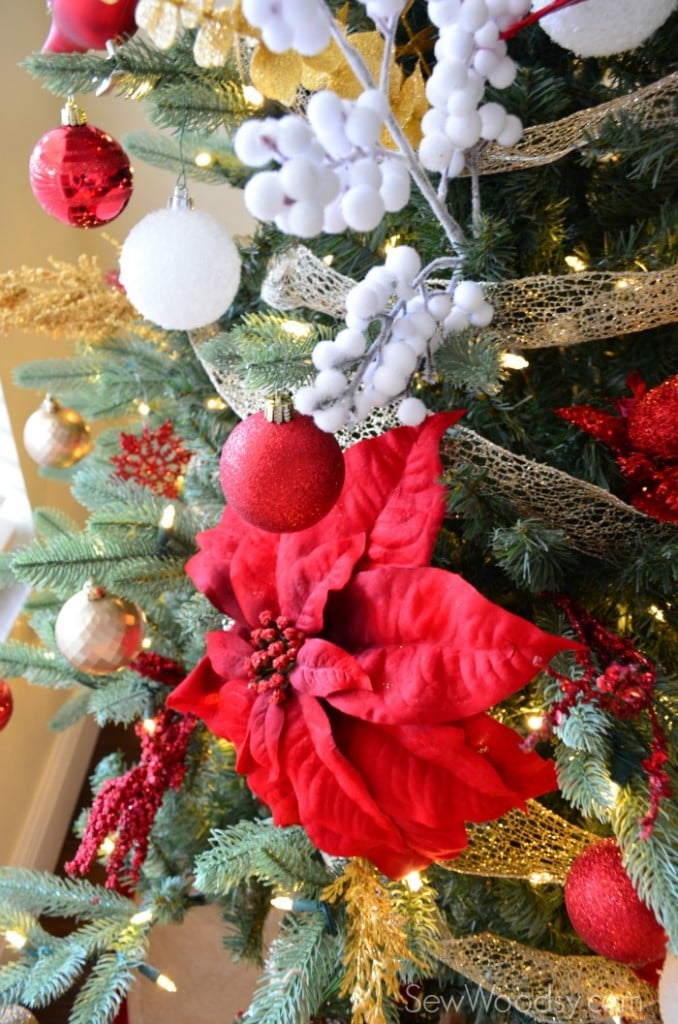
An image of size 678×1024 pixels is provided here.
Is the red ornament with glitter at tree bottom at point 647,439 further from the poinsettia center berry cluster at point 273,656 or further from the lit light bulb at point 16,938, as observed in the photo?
the lit light bulb at point 16,938

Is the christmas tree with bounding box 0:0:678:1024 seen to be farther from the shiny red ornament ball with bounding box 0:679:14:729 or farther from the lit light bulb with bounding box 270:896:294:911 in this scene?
the shiny red ornament ball with bounding box 0:679:14:729

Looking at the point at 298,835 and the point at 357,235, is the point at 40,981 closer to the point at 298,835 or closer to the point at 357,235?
the point at 298,835

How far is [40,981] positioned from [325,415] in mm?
619

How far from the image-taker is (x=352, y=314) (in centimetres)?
33

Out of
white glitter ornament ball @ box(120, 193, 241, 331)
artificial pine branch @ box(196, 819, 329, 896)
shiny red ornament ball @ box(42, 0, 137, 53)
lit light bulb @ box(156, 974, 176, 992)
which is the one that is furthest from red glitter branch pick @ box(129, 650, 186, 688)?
shiny red ornament ball @ box(42, 0, 137, 53)

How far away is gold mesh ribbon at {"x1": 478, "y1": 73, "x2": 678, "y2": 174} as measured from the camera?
0.38m

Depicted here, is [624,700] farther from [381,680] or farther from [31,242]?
[31,242]

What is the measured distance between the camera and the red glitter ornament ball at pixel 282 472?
376mm

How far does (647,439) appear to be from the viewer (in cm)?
44

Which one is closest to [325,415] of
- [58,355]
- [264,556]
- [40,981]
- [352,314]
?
[352,314]

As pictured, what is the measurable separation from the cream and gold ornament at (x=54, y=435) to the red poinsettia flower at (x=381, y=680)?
1.75 feet

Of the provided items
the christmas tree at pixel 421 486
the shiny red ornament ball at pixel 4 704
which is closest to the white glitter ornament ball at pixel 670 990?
the christmas tree at pixel 421 486

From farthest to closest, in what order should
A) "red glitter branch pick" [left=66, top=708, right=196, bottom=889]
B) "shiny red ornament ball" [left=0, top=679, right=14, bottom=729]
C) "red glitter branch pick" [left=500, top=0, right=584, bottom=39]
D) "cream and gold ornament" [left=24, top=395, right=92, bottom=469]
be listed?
"cream and gold ornament" [left=24, top=395, right=92, bottom=469]
"shiny red ornament ball" [left=0, top=679, right=14, bottom=729]
"red glitter branch pick" [left=66, top=708, right=196, bottom=889]
"red glitter branch pick" [left=500, top=0, right=584, bottom=39]

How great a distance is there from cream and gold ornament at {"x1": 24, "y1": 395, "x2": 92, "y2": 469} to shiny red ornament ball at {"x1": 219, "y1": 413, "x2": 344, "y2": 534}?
606 mm
